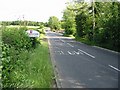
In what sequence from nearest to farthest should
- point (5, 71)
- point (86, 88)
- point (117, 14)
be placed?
point (5, 71)
point (86, 88)
point (117, 14)

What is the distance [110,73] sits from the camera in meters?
14.1

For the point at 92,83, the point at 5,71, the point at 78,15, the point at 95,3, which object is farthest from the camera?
the point at 78,15

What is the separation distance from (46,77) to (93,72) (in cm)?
365

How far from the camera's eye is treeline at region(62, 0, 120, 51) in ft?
96.4

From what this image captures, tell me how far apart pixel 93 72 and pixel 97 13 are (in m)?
31.3

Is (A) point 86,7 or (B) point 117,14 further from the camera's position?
(A) point 86,7

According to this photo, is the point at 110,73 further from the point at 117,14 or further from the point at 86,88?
the point at 117,14

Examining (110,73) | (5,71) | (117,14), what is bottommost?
(110,73)

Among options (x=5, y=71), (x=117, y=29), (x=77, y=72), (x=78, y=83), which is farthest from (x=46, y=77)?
(x=117, y=29)

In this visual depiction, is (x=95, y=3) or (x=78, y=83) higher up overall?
(x=95, y=3)

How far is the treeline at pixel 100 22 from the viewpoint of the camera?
29383 mm

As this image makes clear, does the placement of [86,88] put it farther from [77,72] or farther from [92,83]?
[77,72]

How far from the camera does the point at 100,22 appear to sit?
3722cm

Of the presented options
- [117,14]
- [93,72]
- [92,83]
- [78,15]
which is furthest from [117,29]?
[78,15]
